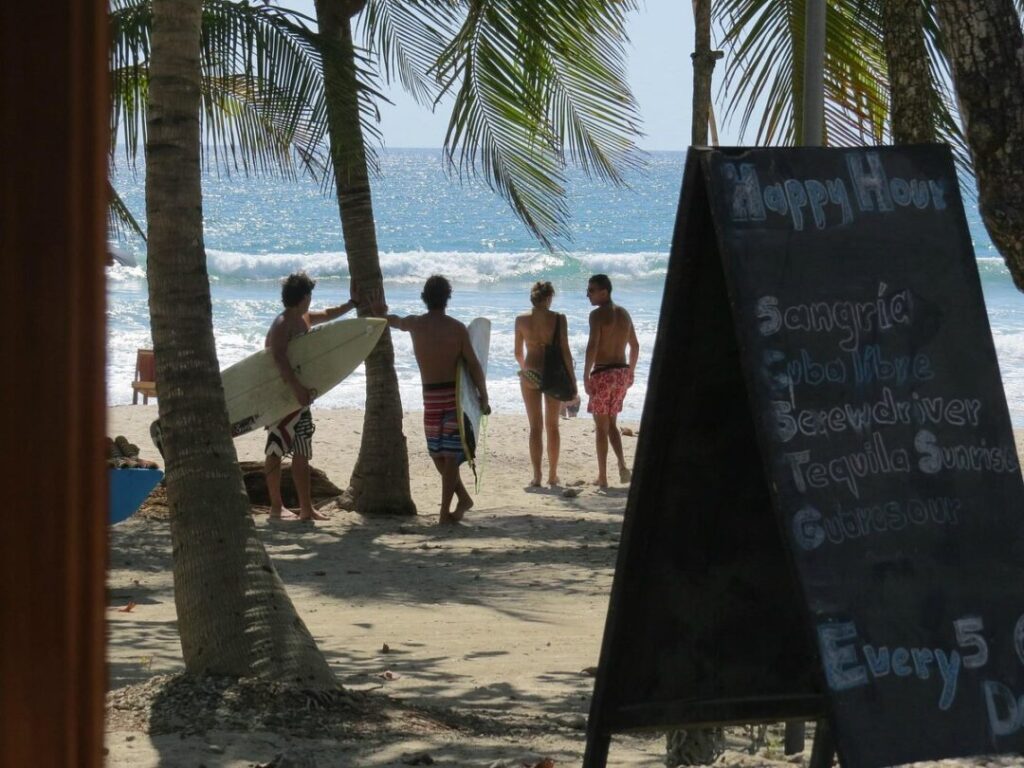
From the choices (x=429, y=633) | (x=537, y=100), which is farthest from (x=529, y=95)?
(x=429, y=633)

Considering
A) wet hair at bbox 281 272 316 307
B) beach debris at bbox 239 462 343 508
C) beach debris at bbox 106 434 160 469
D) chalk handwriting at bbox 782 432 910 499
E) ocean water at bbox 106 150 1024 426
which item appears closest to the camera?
chalk handwriting at bbox 782 432 910 499

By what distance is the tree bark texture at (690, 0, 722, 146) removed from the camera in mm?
6453

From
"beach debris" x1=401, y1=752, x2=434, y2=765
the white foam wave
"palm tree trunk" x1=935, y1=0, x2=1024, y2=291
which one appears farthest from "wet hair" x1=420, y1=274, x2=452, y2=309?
the white foam wave

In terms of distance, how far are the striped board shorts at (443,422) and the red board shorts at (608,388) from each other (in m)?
2.16

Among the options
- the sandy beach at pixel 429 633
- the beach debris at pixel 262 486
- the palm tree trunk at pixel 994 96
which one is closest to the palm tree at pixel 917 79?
the palm tree trunk at pixel 994 96

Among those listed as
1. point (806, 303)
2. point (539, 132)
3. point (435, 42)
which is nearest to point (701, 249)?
point (806, 303)

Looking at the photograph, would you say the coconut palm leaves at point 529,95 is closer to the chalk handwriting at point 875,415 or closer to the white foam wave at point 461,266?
the chalk handwriting at point 875,415

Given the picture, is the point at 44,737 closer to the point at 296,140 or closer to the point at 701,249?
the point at 701,249

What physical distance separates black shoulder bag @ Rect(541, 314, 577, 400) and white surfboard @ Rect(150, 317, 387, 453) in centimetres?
202

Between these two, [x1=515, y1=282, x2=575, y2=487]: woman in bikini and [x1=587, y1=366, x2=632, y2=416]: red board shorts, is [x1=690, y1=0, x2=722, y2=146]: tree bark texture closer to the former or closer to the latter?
[x1=515, y1=282, x2=575, y2=487]: woman in bikini

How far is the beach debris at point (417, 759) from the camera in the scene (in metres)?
3.73

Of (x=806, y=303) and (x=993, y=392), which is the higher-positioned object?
(x=806, y=303)

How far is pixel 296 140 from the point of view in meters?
9.48

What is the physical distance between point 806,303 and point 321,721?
209 cm
